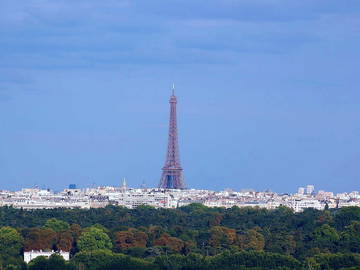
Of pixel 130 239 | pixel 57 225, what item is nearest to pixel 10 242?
pixel 130 239

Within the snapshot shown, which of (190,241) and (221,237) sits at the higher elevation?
(221,237)

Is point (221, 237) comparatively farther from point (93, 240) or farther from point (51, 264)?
point (51, 264)

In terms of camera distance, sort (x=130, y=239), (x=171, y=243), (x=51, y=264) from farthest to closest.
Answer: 1. (x=130, y=239)
2. (x=171, y=243)
3. (x=51, y=264)

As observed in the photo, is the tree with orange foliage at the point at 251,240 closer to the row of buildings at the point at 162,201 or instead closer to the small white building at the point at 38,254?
the small white building at the point at 38,254

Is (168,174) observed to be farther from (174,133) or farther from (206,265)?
(206,265)

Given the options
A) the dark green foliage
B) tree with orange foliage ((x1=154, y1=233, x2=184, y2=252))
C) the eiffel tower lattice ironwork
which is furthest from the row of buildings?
the dark green foliage

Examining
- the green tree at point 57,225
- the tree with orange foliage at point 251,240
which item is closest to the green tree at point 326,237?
the tree with orange foliage at point 251,240

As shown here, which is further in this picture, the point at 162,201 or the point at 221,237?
the point at 162,201
